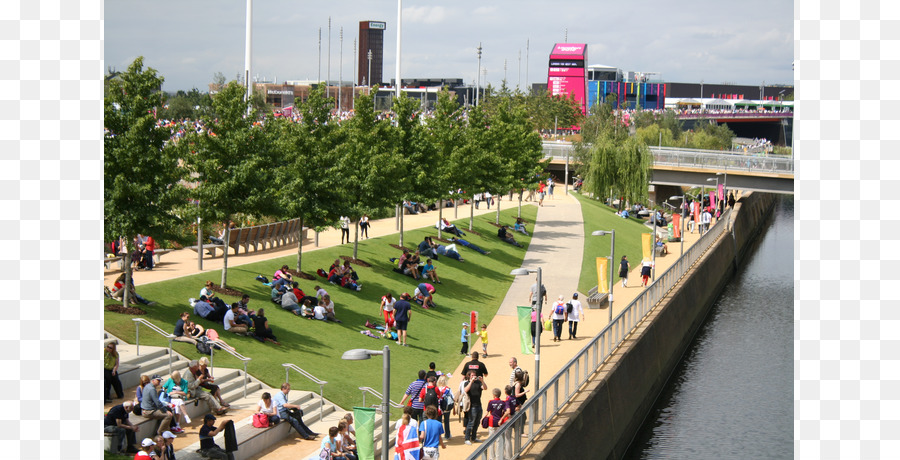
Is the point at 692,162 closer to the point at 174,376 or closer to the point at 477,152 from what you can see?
the point at 477,152

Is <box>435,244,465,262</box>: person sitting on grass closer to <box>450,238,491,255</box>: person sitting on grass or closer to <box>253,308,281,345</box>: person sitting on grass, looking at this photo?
<box>450,238,491,255</box>: person sitting on grass

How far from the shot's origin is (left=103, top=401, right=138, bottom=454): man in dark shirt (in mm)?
17188

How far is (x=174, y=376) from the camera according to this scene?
19297 mm

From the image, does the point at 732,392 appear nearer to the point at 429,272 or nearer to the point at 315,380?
the point at 429,272

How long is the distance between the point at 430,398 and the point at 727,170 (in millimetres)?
55568

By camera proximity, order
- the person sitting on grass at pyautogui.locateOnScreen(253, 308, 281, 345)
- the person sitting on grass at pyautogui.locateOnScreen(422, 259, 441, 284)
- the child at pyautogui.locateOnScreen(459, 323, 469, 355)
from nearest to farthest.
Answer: the person sitting on grass at pyautogui.locateOnScreen(253, 308, 281, 345) < the child at pyautogui.locateOnScreen(459, 323, 469, 355) < the person sitting on grass at pyautogui.locateOnScreen(422, 259, 441, 284)

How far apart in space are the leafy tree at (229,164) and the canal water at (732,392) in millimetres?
13502

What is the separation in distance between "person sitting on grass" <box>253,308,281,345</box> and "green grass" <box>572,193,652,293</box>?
19898 millimetres

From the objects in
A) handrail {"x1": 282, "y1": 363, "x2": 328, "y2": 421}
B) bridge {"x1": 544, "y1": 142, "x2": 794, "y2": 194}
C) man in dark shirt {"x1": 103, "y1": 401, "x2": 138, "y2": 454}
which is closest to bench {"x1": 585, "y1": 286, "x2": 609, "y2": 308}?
handrail {"x1": 282, "y1": 363, "x2": 328, "y2": 421}

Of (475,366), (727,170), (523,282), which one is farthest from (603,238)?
(475,366)

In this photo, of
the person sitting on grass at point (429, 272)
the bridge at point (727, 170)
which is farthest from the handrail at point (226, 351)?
the bridge at point (727, 170)

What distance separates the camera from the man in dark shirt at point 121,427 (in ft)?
56.4

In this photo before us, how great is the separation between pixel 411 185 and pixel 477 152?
10.9 metres
